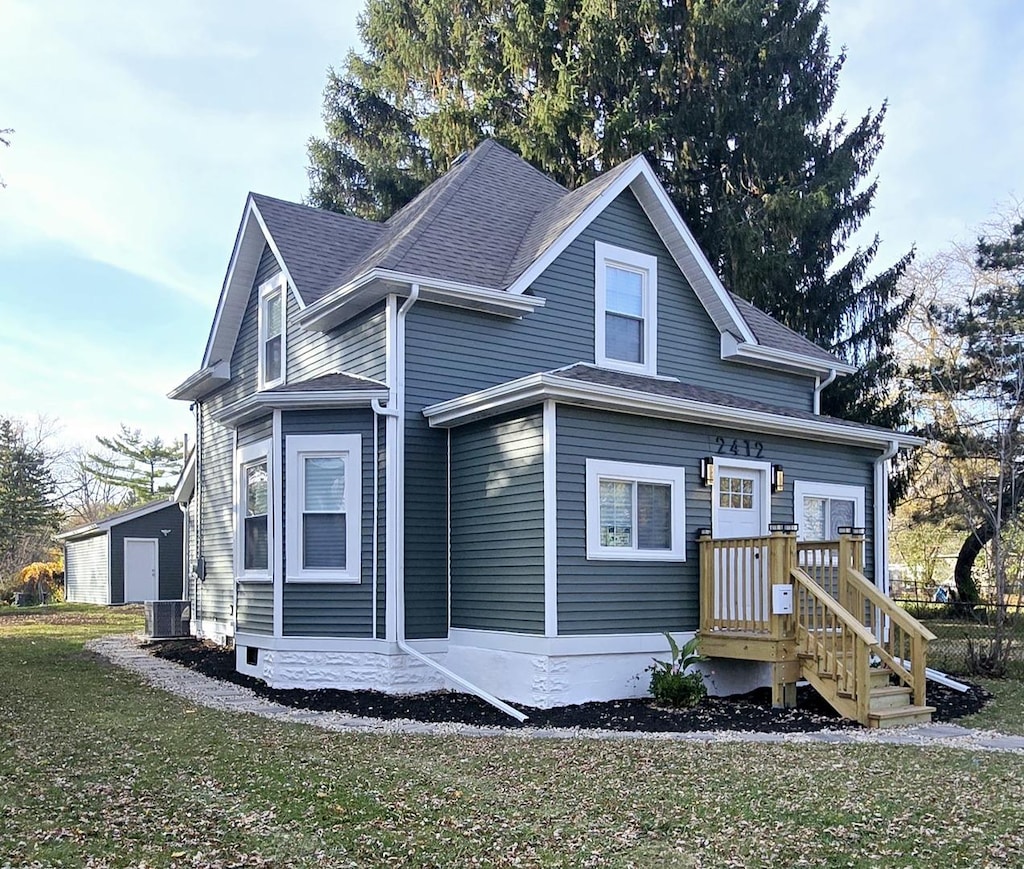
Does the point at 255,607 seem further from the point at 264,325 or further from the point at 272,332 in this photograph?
the point at 264,325

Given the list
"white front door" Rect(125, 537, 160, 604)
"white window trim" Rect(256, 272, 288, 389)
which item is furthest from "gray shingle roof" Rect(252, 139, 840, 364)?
"white front door" Rect(125, 537, 160, 604)

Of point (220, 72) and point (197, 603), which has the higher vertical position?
point (220, 72)

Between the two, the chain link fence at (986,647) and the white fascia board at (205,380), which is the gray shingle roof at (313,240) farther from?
the chain link fence at (986,647)

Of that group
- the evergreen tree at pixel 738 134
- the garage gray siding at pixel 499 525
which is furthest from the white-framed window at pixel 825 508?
the evergreen tree at pixel 738 134

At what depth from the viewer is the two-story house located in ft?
33.0

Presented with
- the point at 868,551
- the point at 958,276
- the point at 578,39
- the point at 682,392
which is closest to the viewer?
the point at 682,392

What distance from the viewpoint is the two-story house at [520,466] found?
10.0 metres

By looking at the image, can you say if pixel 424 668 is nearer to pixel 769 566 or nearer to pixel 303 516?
pixel 303 516

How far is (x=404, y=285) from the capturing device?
432 inches

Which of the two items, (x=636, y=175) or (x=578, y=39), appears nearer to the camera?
(x=636, y=175)

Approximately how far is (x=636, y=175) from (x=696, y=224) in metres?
10.2

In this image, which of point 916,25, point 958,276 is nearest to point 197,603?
point 916,25

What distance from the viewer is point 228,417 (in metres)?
12.1

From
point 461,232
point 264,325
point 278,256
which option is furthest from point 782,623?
point 264,325
